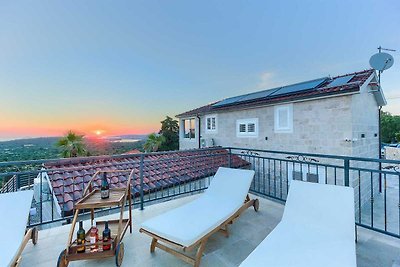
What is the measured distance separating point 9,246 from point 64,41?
723 centimetres

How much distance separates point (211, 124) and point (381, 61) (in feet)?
27.4

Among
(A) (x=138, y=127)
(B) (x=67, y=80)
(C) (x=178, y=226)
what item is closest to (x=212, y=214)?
(C) (x=178, y=226)

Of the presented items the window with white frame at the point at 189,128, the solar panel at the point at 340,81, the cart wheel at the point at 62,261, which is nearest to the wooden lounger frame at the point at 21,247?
the cart wheel at the point at 62,261

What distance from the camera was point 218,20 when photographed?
7.77 metres

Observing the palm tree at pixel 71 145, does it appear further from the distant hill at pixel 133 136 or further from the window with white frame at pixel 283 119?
the window with white frame at pixel 283 119

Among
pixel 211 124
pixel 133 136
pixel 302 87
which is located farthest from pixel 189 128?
pixel 302 87

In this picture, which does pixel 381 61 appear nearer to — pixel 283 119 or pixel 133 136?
pixel 283 119

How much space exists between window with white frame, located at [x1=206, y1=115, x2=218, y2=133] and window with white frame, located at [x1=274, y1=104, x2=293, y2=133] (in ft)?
13.8

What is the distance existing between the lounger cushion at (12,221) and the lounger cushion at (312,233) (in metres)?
2.26

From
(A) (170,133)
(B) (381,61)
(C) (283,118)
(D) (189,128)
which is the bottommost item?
(A) (170,133)

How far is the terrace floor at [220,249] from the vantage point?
2.25 meters

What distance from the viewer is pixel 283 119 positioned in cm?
866

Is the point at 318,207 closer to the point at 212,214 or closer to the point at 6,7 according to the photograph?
the point at 212,214

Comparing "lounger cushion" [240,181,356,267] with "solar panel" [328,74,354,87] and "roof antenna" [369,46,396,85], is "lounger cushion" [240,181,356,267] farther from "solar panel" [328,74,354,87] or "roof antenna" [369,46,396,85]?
"roof antenna" [369,46,396,85]
